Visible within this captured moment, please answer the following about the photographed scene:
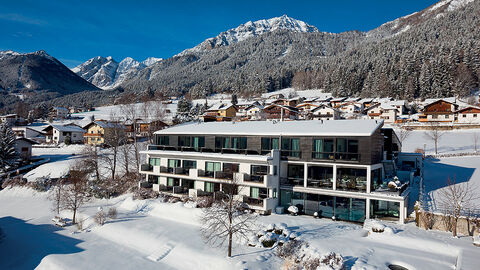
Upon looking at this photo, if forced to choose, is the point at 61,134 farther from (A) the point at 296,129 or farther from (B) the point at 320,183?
(B) the point at 320,183

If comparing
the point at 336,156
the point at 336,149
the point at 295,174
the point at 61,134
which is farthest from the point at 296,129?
the point at 61,134

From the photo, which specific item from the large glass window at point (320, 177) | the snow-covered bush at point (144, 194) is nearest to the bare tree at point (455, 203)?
the large glass window at point (320, 177)

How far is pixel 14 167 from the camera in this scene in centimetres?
4503

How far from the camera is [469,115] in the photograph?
6106cm

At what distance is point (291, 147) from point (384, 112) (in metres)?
58.6

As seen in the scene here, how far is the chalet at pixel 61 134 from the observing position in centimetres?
6581

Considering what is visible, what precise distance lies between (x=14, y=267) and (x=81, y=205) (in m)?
12.0

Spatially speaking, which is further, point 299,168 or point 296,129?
point 296,129

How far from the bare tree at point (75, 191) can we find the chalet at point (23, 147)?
16.0 meters

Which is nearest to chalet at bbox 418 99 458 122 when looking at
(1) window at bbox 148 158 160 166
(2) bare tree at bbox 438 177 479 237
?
(2) bare tree at bbox 438 177 479 237

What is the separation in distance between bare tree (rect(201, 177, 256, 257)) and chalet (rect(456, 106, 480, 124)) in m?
63.3

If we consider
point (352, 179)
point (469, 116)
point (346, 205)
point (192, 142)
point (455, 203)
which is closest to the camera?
point (455, 203)

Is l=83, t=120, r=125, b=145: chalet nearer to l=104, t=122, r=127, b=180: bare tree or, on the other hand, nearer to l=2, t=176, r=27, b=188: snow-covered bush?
l=104, t=122, r=127, b=180: bare tree

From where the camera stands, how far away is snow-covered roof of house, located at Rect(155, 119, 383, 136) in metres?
22.3
